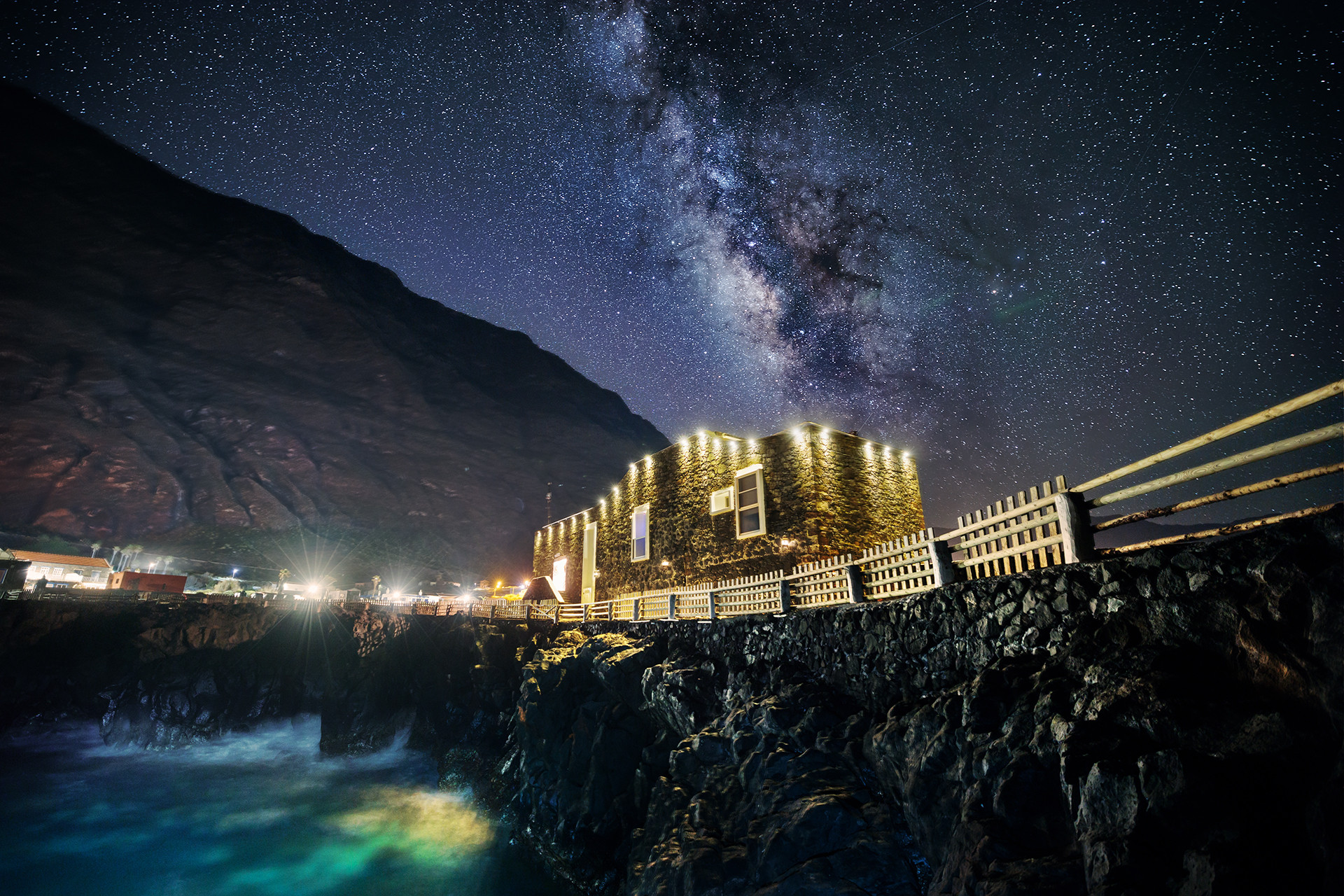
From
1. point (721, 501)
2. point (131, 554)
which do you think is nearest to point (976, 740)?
point (721, 501)

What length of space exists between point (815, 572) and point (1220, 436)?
819cm

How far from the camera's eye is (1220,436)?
510 centimetres

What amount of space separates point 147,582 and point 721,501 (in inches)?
1695

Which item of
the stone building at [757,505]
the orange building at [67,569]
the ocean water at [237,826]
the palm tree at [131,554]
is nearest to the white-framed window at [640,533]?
the stone building at [757,505]

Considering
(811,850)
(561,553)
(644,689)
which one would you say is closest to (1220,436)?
(811,850)

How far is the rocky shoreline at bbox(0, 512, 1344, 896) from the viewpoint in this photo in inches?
154

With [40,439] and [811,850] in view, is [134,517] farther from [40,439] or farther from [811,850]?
[811,850]

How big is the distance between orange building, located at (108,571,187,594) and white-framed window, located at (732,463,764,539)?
1597 inches

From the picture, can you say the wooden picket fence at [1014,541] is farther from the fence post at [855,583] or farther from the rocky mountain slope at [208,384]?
the rocky mountain slope at [208,384]

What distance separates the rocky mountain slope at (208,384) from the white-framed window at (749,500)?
163ft

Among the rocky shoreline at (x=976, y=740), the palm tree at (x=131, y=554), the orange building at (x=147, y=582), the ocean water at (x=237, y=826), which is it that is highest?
the palm tree at (x=131, y=554)

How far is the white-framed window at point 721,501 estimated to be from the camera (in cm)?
1991

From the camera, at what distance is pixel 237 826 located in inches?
730

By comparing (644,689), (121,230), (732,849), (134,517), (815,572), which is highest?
(121,230)
